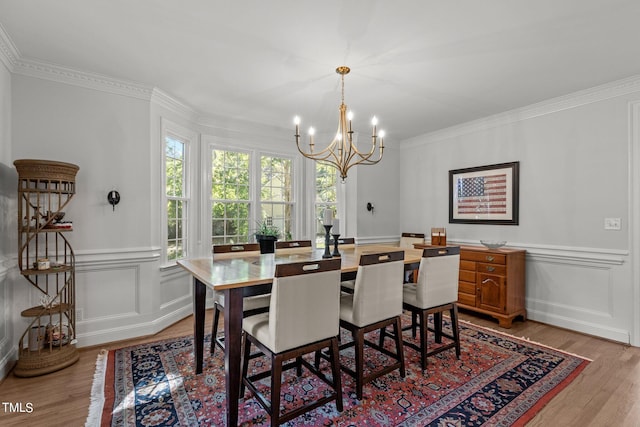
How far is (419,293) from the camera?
2740 millimetres

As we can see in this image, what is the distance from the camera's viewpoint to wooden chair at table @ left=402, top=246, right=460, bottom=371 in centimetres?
269

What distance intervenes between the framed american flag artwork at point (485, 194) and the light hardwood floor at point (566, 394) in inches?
66.8

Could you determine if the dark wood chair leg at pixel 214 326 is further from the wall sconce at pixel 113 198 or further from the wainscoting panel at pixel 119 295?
the wall sconce at pixel 113 198

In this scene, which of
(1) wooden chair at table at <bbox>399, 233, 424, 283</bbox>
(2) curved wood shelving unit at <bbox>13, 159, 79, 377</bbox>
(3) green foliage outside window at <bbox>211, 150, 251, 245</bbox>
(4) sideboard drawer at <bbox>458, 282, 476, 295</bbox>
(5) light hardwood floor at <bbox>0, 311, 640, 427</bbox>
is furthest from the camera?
(1) wooden chair at table at <bbox>399, 233, 424, 283</bbox>

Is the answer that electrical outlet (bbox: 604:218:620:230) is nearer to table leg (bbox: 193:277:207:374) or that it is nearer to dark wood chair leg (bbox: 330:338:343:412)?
dark wood chair leg (bbox: 330:338:343:412)

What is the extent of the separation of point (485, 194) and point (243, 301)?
12.0 ft

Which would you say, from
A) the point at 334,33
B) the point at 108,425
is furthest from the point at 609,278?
the point at 108,425

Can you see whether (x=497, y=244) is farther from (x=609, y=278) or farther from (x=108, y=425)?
(x=108, y=425)

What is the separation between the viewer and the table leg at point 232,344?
74.9 inches

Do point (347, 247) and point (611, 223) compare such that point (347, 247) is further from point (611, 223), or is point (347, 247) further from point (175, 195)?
point (611, 223)

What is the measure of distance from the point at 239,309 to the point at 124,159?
2340 millimetres

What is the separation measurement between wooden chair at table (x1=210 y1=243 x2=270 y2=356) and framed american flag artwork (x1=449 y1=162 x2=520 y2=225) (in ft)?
10.2

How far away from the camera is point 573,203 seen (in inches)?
143

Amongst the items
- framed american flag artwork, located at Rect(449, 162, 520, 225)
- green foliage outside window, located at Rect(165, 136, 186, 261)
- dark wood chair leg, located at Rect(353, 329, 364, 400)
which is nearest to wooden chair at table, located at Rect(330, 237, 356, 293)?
dark wood chair leg, located at Rect(353, 329, 364, 400)
